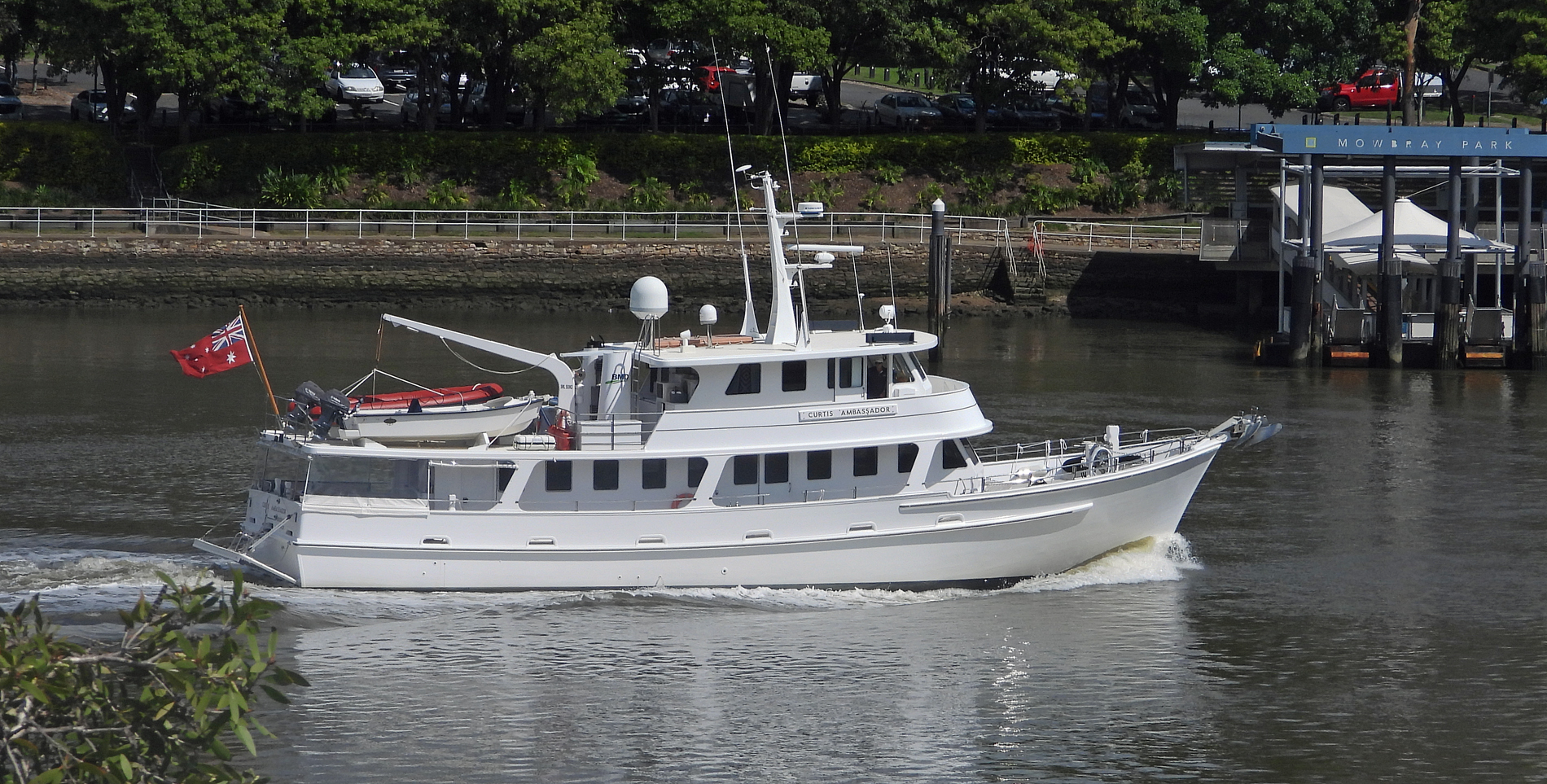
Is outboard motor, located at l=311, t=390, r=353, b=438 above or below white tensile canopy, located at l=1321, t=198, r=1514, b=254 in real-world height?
below

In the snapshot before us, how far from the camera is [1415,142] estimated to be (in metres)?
37.4

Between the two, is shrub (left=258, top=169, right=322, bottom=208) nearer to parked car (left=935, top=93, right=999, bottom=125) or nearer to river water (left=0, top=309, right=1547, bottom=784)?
parked car (left=935, top=93, right=999, bottom=125)

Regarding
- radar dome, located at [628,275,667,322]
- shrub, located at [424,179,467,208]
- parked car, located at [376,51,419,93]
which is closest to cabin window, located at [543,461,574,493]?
radar dome, located at [628,275,667,322]

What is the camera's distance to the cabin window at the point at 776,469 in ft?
67.4

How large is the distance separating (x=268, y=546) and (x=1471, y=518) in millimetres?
16880

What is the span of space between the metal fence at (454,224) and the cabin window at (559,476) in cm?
2668

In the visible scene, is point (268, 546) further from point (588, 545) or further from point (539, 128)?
point (539, 128)

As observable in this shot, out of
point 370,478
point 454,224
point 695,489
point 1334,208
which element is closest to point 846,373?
point 695,489

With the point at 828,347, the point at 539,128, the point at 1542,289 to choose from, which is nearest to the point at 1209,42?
the point at 1542,289

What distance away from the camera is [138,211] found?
48531 mm

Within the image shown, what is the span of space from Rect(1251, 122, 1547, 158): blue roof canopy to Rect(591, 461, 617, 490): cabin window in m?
23.2

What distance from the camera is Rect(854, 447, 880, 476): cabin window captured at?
68.1 feet

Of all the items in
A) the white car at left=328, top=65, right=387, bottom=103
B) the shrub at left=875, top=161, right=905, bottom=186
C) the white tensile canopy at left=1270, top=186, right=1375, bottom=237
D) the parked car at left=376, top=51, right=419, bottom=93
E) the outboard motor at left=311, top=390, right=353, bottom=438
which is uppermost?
the parked car at left=376, top=51, right=419, bottom=93

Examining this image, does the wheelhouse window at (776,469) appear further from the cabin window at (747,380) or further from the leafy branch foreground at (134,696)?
the leafy branch foreground at (134,696)
